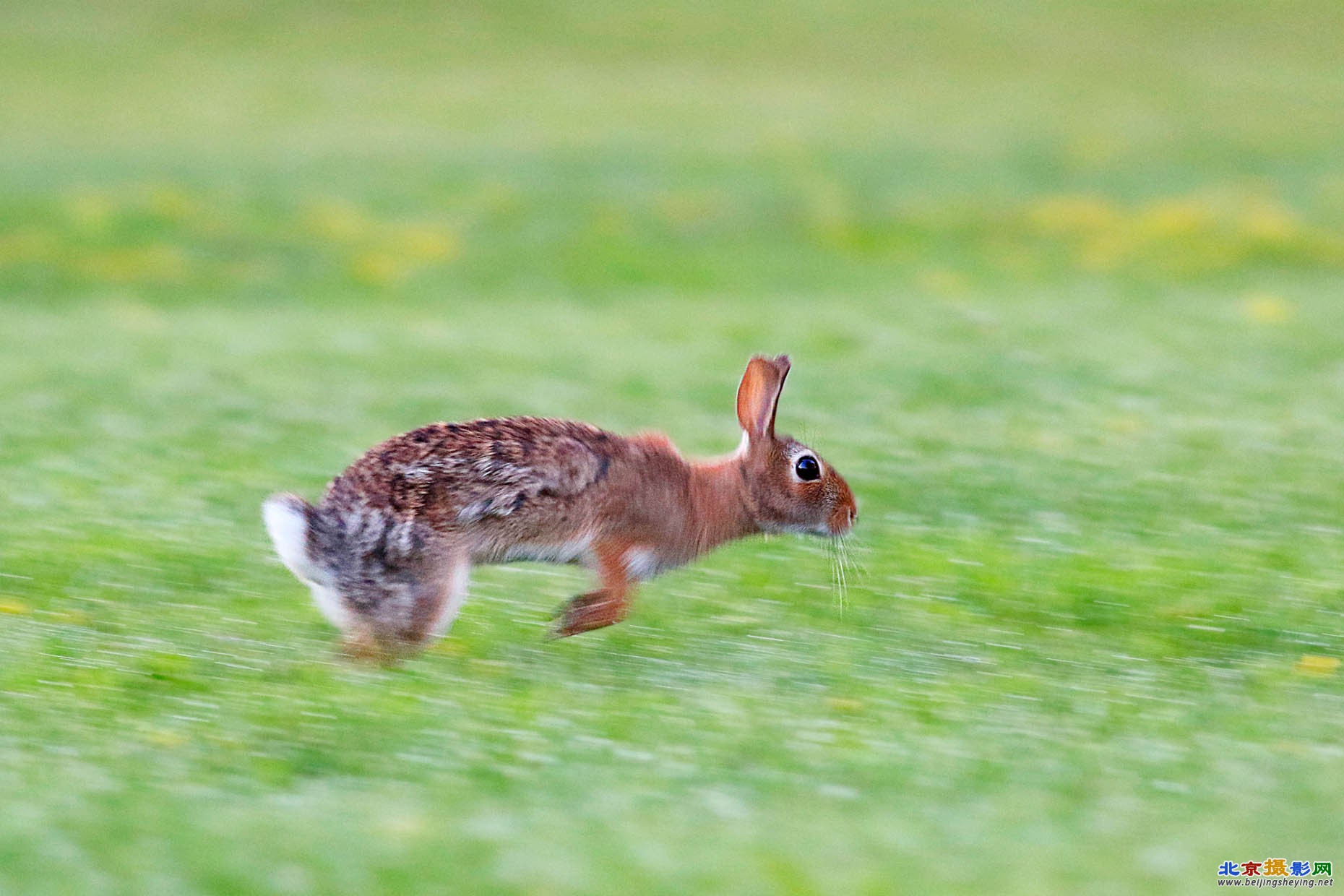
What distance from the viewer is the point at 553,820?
6168 mm

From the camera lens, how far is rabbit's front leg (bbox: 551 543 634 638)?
324 inches

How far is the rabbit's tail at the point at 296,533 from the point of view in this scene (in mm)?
7441

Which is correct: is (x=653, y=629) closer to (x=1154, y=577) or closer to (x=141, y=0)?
(x=1154, y=577)

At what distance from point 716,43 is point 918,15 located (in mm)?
5347

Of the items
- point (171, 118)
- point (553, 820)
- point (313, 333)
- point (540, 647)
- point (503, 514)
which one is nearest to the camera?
point (553, 820)

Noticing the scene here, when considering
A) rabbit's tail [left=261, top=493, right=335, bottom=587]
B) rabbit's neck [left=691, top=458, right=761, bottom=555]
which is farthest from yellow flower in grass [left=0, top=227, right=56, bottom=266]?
rabbit's tail [left=261, top=493, right=335, bottom=587]

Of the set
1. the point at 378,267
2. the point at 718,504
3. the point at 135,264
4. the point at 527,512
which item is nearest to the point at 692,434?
the point at 718,504

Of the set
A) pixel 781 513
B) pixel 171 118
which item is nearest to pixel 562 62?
pixel 171 118

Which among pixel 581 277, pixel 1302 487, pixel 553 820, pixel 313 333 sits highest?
pixel 581 277

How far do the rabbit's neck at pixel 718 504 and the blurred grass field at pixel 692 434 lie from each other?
20.1 inches

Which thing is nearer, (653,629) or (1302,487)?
(653,629)

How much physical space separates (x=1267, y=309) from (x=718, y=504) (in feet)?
43.1

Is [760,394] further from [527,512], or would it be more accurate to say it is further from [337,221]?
[337,221]

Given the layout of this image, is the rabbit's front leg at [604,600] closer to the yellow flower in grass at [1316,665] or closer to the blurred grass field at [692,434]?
the blurred grass field at [692,434]
